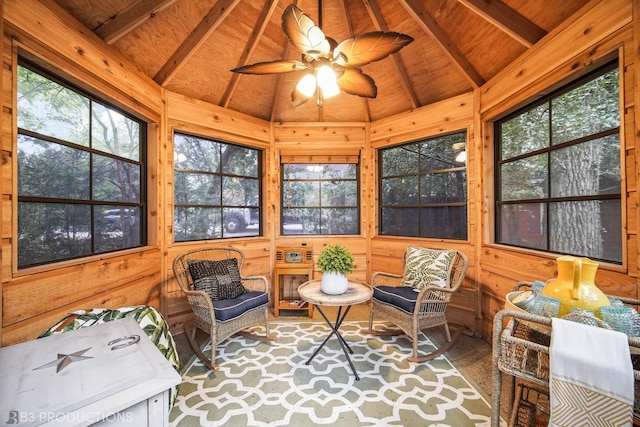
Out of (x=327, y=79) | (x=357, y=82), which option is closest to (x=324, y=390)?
(x=327, y=79)

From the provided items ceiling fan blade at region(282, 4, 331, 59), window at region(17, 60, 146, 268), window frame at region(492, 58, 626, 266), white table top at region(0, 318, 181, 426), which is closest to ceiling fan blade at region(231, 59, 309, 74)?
ceiling fan blade at region(282, 4, 331, 59)

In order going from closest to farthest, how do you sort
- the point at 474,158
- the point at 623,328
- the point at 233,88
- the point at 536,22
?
the point at 623,328, the point at 536,22, the point at 474,158, the point at 233,88

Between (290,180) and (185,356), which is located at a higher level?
(290,180)

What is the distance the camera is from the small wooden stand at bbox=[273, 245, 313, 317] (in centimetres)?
313

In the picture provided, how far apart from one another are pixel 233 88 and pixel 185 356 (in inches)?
114

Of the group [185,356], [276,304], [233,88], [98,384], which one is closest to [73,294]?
[185,356]

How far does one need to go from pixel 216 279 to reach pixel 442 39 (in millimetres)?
3229

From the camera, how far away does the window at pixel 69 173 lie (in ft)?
5.31

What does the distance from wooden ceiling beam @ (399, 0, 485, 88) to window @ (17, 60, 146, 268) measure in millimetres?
2810

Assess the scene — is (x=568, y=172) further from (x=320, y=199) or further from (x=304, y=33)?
(x=320, y=199)

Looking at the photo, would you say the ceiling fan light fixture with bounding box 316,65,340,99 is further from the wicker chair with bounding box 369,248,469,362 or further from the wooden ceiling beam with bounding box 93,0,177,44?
the wicker chair with bounding box 369,248,469,362

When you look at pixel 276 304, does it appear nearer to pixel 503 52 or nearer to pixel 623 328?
pixel 623 328

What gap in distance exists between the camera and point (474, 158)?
276 centimetres

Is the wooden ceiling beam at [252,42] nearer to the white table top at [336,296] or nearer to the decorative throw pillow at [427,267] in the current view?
the white table top at [336,296]
